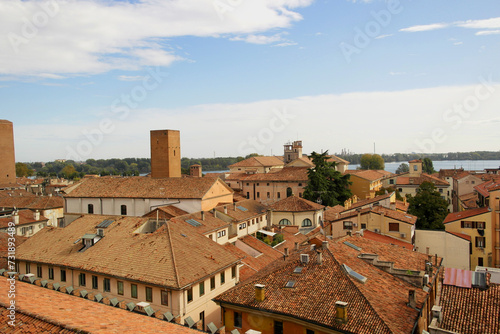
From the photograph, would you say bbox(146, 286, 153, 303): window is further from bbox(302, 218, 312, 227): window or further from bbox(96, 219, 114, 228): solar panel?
bbox(302, 218, 312, 227): window

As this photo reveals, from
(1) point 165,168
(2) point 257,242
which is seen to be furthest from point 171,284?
(1) point 165,168

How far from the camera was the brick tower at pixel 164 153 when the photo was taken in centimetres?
5094

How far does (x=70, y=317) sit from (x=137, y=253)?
11.1m

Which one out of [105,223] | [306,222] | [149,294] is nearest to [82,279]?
[149,294]

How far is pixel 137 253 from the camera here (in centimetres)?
2102

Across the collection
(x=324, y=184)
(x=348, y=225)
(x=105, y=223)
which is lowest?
(x=348, y=225)

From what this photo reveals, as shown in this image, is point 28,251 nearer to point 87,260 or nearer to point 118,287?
point 87,260

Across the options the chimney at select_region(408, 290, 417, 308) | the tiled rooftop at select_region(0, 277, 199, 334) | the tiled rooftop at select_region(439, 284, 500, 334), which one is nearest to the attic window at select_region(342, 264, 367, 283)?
the chimney at select_region(408, 290, 417, 308)

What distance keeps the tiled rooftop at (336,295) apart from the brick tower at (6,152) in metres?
88.9

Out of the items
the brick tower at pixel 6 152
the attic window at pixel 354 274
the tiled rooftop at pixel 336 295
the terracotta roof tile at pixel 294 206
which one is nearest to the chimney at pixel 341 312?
the tiled rooftop at pixel 336 295

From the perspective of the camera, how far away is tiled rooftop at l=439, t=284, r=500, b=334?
477 inches

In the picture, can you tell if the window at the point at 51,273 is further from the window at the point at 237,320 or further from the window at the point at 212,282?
the window at the point at 237,320

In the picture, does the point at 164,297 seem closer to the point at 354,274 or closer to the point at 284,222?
the point at 354,274

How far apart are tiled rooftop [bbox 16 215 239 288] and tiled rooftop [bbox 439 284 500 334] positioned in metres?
11.3
